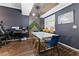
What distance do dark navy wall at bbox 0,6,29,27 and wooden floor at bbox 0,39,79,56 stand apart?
374 mm

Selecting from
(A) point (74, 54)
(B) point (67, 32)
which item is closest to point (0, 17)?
(B) point (67, 32)

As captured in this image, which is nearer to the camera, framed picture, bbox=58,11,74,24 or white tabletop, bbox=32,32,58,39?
framed picture, bbox=58,11,74,24

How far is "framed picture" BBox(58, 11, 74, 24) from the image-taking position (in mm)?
1844

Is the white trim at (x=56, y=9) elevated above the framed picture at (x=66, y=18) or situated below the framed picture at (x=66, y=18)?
above

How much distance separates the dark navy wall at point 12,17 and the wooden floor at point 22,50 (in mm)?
374

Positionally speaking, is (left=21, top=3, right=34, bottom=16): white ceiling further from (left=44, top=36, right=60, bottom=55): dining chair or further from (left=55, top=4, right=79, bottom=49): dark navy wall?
(left=44, top=36, right=60, bottom=55): dining chair

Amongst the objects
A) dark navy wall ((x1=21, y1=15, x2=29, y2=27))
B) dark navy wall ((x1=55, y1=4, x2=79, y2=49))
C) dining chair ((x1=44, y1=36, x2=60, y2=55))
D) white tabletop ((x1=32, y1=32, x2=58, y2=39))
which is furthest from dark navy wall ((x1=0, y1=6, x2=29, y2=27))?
dark navy wall ((x1=55, y1=4, x2=79, y2=49))

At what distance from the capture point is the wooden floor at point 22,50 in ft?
6.06

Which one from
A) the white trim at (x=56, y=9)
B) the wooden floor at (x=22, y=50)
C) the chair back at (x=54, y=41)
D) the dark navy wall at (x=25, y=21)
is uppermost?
the white trim at (x=56, y=9)

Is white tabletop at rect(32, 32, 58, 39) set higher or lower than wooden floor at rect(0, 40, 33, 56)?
higher

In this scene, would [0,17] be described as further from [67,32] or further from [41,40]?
[67,32]

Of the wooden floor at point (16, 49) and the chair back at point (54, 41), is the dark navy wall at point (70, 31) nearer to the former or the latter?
the chair back at point (54, 41)

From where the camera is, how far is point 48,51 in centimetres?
A: 193

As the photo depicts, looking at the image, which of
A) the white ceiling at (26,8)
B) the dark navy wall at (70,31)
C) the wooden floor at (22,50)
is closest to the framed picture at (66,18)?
the dark navy wall at (70,31)
